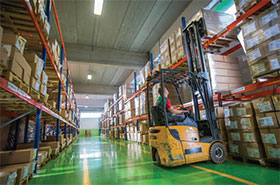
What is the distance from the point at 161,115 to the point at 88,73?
12.9 meters

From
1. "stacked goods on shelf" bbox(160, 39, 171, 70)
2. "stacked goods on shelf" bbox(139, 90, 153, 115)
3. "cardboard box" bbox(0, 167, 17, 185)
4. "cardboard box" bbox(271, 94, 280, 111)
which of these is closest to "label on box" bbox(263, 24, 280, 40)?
"cardboard box" bbox(271, 94, 280, 111)

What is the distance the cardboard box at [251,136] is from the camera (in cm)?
321

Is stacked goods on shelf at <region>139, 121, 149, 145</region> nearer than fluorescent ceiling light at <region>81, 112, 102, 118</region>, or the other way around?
stacked goods on shelf at <region>139, 121, 149, 145</region>

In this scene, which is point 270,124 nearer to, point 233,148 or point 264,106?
point 264,106

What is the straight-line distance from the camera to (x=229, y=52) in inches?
196

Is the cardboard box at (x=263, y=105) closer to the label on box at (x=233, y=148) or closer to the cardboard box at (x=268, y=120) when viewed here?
the cardboard box at (x=268, y=120)

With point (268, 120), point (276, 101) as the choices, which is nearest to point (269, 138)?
point (268, 120)

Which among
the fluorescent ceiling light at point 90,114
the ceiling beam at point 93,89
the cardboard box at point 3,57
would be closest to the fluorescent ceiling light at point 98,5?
the cardboard box at point 3,57

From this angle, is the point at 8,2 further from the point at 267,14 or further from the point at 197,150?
the point at 267,14

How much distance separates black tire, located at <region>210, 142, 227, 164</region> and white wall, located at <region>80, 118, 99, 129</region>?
A: 36493 millimetres

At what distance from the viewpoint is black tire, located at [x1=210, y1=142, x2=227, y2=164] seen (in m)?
3.34

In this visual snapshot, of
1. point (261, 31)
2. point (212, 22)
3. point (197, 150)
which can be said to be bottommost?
point (197, 150)

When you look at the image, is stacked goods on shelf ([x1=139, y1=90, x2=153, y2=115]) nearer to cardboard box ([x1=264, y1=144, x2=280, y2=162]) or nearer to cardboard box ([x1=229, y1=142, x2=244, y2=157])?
cardboard box ([x1=229, y1=142, x2=244, y2=157])

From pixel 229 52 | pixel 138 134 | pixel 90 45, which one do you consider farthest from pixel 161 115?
pixel 90 45
